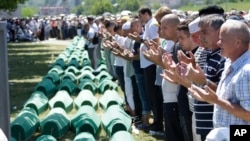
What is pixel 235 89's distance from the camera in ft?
15.7

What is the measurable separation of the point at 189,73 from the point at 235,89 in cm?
69

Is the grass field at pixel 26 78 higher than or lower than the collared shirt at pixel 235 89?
lower

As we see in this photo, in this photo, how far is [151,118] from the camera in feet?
36.8

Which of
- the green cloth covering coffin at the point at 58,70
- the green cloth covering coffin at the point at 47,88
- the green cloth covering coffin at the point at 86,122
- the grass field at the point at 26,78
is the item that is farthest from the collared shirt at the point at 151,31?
the green cloth covering coffin at the point at 58,70

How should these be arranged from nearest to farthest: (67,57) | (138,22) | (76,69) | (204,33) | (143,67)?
(204,33) < (143,67) < (138,22) < (76,69) < (67,57)

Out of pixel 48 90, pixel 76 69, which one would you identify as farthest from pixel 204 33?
pixel 76 69

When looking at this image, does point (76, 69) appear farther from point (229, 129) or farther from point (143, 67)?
point (229, 129)

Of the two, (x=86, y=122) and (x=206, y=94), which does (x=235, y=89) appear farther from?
(x=86, y=122)

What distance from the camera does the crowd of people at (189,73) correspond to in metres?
4.85

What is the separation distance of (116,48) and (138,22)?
41.0 inches

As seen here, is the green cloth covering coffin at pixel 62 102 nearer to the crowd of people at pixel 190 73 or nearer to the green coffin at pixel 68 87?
the crowd of people at pixel 190 73

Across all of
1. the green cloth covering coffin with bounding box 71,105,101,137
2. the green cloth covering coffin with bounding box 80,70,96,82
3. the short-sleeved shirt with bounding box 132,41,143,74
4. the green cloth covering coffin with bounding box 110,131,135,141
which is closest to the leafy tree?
the green cloth covering coffin with bounding box 80,70,96,82

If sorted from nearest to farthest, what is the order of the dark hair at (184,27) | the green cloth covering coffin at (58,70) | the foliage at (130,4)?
1. the dark hair at (184,27)
2. the green cloth covering coffin at (58,70)
3. the foliage at (130,4)

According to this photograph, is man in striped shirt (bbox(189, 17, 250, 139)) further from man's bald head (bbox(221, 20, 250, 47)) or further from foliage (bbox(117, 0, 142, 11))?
foliage (bbox(117, 0, 142, 11))
